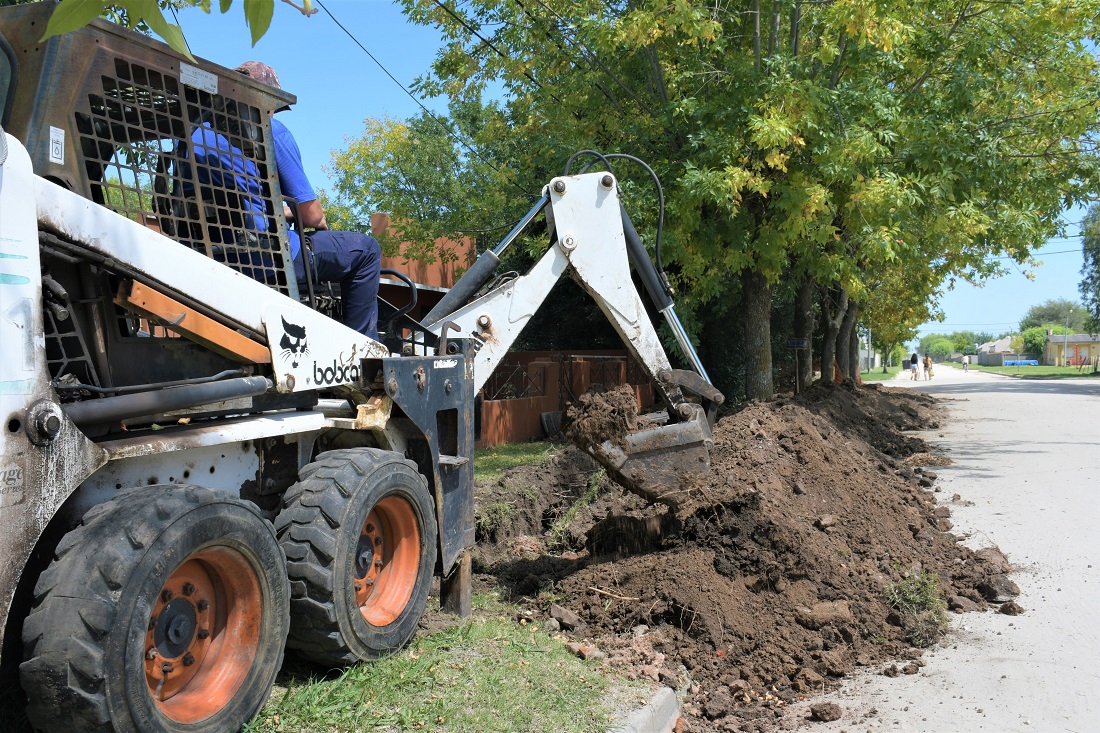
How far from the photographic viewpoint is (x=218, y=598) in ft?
11.6

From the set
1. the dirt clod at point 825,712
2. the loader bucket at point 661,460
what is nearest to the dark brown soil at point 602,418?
the loader bucket at point 661,460

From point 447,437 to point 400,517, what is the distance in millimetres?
825

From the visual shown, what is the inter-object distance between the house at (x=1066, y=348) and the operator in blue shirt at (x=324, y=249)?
104m

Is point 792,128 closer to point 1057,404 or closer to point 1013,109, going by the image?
point 1013,109

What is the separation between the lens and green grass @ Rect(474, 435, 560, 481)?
36.0 feet

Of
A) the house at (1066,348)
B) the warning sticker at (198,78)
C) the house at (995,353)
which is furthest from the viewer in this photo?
the house at (995,353)

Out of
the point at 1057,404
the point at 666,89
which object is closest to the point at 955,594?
the point at 666,89

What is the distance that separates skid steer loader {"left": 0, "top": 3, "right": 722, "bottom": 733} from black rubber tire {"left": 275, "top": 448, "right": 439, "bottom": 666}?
0.01 metres

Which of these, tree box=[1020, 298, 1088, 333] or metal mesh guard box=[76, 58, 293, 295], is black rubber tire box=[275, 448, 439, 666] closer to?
metal mesh guard box=[76, 58, 293, 295]

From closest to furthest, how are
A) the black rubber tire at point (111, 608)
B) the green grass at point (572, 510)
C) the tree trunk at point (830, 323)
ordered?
the black rubber tire at point (111, 608)
the green grass at point (572, 510)
the tree trunk at point (830, 323)

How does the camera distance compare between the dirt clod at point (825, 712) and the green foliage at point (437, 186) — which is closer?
the dirt clod at point (825, 712)

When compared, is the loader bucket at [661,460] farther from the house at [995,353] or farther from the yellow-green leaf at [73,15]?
the house at [995,353]

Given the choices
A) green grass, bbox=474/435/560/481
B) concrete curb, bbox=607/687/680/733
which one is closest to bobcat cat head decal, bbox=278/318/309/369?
concrete curb, bbox=607/687/680/733

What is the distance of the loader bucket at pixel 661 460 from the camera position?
6.18 m
